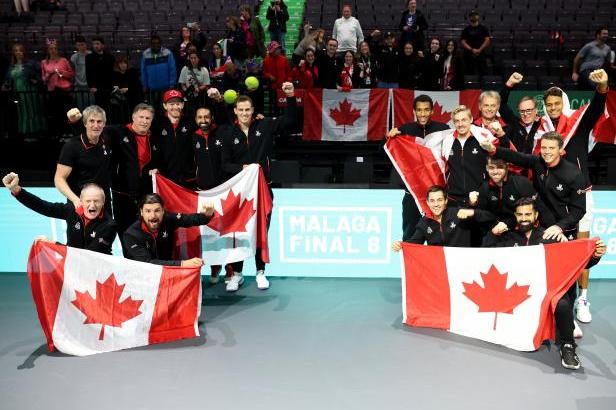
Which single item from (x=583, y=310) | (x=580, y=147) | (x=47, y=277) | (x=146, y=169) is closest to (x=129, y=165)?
(x=146, y=169)

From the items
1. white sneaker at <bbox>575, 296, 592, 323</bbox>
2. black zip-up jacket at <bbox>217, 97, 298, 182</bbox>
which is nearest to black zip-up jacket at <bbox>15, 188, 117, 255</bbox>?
black zip-up jacket at <bbox>217, 97, 298, 182</bbox>

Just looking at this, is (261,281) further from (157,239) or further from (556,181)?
(556,181)

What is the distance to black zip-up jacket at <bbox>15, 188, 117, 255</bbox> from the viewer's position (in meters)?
5.39

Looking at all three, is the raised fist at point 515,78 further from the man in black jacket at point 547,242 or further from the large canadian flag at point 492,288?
the large canadian flag at point 492,288

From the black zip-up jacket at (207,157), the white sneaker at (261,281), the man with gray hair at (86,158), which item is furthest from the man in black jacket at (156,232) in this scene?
the white sneaker at (261,281)

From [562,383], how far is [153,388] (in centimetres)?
291

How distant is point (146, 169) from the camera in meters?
6.15

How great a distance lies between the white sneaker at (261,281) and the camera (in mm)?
6629

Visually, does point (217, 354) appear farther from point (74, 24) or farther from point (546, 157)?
point (74, 24)

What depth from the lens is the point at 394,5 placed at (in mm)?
15203

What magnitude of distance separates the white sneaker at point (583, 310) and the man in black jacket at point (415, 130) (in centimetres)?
165

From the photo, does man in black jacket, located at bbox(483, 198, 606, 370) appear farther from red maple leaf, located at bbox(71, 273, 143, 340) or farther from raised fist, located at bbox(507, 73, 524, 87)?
red maple leaf, located at bbox(71, 273, 143, 340)

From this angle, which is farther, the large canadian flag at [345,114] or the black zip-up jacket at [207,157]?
the large canadian flag at [345,114]

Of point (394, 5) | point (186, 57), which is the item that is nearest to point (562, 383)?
point (186, 57)
